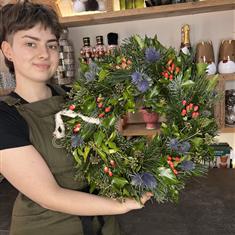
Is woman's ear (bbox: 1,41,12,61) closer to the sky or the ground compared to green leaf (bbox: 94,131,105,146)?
closer to the sky

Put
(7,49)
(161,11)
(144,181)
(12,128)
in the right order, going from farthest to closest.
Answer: (161,11)
(7,49)
(12,128)
(144,181)

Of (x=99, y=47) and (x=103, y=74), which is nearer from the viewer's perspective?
(x=103, y=74)

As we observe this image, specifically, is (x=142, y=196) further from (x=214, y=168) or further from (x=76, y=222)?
(x=214, y=168)

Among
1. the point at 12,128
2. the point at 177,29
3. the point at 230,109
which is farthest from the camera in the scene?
the point at 177,29

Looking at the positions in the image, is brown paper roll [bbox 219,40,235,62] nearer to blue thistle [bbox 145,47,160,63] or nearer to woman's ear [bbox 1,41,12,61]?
blue thistle [bbox 145,47,160,63]

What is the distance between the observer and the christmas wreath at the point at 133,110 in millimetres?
630

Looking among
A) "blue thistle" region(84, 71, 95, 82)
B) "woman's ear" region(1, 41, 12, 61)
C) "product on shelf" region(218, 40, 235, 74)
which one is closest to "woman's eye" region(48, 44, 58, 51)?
"woman's ear" region(1, 41, 12, 61)

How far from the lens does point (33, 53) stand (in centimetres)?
79

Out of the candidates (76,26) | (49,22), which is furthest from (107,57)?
Answer: (76,26)

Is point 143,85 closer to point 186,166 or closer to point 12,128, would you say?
point 186,166

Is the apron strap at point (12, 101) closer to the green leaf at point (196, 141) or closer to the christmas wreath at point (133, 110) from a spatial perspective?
the christmas wreath at point (133, 110)

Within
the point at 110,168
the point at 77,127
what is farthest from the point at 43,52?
the point at 110,168

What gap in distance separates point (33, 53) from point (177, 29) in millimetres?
1063

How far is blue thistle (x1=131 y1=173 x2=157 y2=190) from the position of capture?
61cm
